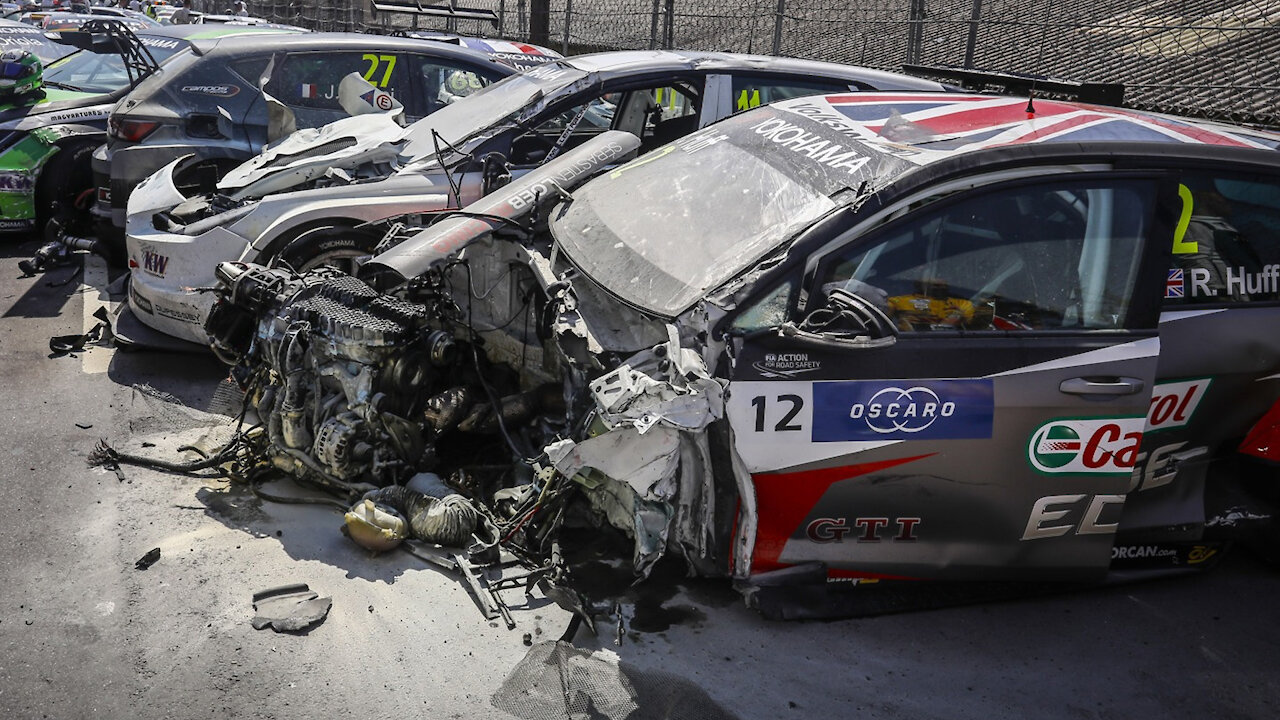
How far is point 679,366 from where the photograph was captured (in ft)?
11.4

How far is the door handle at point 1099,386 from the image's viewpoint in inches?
145

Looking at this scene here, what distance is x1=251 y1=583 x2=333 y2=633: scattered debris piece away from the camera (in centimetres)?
374

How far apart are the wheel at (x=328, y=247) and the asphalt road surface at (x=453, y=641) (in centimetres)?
170

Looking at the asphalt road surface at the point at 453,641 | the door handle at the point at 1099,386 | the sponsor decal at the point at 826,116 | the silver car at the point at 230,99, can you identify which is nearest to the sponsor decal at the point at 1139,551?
the asphalt road surface at the point at 453,641

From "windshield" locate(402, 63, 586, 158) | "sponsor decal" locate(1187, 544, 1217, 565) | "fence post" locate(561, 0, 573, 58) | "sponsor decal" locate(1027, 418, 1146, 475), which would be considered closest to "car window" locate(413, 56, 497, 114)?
"windshield" locate(402, 63, 586, 158)

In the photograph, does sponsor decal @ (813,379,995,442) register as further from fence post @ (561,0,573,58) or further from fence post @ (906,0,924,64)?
fence post @ (561,0,573,58)

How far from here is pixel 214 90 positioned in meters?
7.82

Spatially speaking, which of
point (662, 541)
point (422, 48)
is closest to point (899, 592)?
point (662, 541)

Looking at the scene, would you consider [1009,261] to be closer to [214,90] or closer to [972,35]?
[214,90]

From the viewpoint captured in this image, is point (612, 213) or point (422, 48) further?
point (422, 48)

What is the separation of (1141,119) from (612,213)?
2222 millimetres

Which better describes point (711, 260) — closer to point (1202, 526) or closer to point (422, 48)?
point (1202, 526)

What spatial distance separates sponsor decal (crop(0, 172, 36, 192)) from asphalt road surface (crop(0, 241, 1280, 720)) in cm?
533

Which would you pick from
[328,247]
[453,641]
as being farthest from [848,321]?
[328,247]
